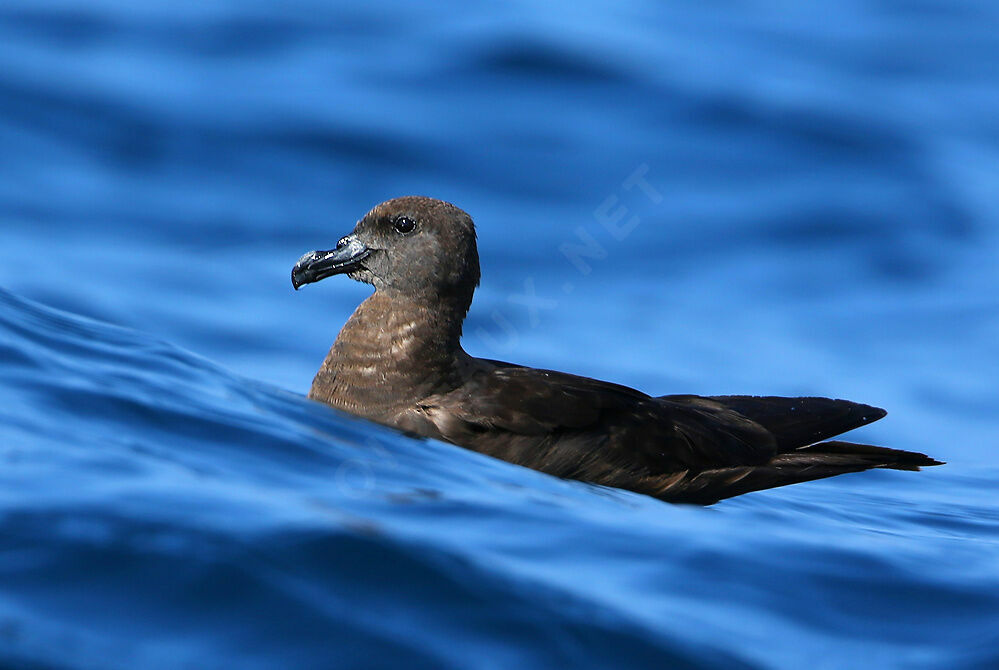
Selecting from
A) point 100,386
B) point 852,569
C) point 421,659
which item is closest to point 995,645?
point 852,569

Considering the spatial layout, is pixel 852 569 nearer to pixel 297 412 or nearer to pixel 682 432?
pixel 682 432

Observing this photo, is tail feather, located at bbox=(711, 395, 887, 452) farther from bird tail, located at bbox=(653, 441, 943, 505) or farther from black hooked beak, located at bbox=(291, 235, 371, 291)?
black hooked beak, located at bbox=(291, 235, 371, 291)

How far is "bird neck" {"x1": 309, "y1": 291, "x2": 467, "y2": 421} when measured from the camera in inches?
234

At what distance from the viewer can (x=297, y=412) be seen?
220 inches

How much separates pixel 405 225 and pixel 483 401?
36.9 inches

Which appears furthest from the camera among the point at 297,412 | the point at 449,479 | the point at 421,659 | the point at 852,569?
the point at 297,412

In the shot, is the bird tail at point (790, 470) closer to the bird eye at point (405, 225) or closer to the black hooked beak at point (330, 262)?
the bird eye at point (405, 225)

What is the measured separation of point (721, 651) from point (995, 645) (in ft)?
2.71

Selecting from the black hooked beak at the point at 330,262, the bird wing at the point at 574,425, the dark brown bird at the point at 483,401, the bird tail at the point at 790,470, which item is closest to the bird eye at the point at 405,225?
the dark brown bird at the point at 483,401

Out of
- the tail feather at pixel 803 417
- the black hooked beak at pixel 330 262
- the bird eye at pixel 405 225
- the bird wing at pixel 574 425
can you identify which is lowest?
the bird wing at pixel 574 425

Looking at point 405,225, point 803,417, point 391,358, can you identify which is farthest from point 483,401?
point 803,417

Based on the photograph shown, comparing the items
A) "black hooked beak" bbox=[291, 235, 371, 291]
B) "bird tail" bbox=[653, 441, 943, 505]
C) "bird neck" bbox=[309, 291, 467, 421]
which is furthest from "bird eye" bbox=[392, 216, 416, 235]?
"bird tail" bbox=[653, 441, 943, 505]

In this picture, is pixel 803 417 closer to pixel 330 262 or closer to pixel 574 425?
pixel 574 425

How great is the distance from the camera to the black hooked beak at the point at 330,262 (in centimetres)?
629
